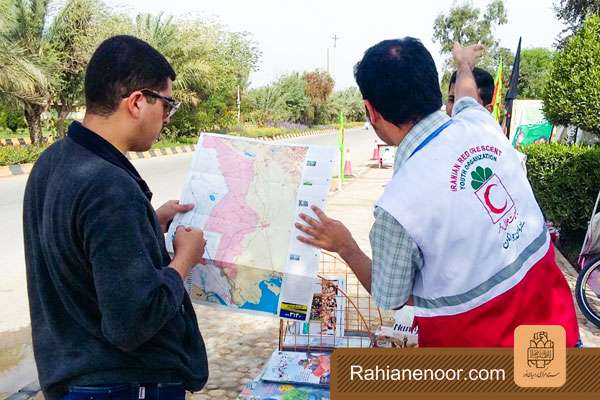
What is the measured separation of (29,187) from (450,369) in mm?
1134

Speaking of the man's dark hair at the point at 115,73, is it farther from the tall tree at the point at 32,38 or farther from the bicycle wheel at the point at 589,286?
the tall tree at the point at 32,38

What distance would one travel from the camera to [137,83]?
4.62 ft

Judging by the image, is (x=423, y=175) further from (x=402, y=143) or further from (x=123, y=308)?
(x=123, y=308)

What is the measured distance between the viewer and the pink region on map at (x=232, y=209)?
1.87m

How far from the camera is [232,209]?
192 centimetres

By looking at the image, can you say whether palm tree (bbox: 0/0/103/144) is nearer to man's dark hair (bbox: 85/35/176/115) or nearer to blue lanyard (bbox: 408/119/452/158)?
man's dark hair (bbox: 85/35/176/115)

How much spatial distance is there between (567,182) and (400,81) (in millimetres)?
6266

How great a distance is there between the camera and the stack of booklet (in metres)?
2.47

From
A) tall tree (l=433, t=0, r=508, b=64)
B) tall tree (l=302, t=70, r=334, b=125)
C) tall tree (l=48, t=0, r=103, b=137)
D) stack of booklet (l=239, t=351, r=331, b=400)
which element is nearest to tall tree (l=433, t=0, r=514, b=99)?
tall tree (l=433, t=0, r=508, b=64)

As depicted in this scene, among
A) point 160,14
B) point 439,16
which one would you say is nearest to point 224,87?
point 160,14

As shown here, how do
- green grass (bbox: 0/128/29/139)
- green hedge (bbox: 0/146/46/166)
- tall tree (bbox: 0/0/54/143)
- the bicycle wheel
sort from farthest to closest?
green grass (bbox: 0/128/29/139), tall tree (bbox: 0/0/54/143), green hedge (bbox: 0/146/46/166), the bicycle wheel

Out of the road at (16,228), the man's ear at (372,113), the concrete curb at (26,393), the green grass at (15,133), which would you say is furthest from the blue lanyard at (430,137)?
the green grass at (15,133)

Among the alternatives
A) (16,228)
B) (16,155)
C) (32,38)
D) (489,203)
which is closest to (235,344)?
(489,203)

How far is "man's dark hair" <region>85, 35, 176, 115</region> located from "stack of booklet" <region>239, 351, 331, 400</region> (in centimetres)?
151
